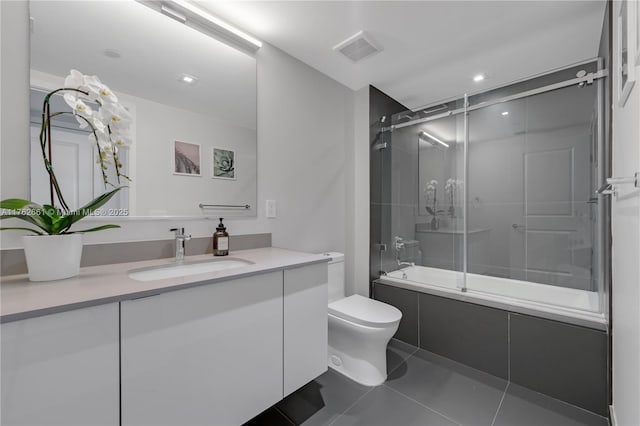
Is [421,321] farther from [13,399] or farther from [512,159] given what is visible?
[13,399]

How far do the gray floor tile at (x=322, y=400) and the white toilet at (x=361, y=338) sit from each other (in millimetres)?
84

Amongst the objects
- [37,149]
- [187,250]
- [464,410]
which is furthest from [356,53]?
[464,410]

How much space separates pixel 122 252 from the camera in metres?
1.21

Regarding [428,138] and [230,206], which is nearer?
[230,206]

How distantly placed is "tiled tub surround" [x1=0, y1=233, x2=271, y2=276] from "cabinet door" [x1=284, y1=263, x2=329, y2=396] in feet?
1.89

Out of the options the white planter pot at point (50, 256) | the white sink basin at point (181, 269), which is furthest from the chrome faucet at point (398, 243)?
the white planter pot at point (50, 256)

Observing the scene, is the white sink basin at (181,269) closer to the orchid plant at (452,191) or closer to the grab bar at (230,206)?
the grab bar at (230,206)

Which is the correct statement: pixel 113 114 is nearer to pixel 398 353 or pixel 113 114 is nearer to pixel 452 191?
pixel 398 353

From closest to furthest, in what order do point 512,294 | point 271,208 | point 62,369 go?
point 62,369, point 271,208, point 512,294

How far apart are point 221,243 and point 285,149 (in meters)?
0.84

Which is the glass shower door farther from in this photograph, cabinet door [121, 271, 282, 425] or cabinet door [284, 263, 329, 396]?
cabinet door [121, 271, 282, 425]

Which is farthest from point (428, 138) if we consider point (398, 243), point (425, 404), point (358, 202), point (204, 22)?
point (425, 404)

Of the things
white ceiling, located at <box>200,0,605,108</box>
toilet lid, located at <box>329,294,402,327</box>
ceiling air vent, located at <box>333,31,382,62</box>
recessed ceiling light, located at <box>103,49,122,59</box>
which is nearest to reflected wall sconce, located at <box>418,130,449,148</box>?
white ceiling, located at <box>200,0,605,108</box>

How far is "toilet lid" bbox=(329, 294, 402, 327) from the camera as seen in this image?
163 centimetres
